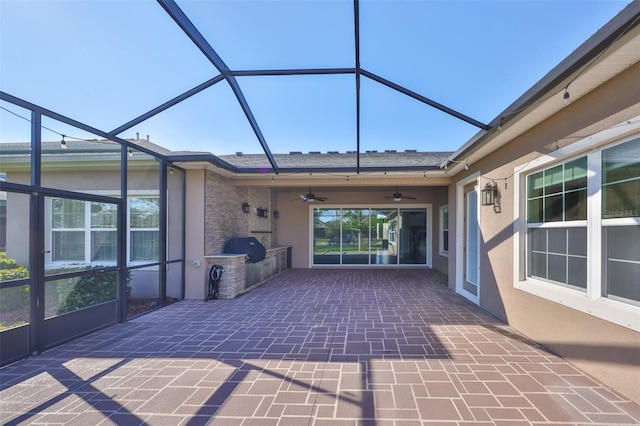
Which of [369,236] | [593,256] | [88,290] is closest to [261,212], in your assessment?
[369,236]

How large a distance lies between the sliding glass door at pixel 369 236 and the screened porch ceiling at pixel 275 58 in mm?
5718

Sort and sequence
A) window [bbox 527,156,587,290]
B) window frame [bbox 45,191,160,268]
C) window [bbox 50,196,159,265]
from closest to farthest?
window [bbox 527,156,587,290], window frame [bbox 45,191,160,268], window [bbox 50,196,159,265]

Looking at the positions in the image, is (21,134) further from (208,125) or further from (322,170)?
(322,170)

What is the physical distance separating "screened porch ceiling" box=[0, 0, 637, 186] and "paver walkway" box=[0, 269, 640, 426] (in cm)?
276

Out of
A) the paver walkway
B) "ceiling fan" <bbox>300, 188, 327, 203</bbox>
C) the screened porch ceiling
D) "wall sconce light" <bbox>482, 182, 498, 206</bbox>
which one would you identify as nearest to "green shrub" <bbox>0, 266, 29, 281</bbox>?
the paver walkway

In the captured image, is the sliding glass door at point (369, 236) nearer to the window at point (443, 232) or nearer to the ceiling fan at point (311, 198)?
the ceiling fan at point (311, 198)

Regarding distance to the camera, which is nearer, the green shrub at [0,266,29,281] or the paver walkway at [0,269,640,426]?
the paver walkway at [0,269,640,426]

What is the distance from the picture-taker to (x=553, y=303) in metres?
3.30

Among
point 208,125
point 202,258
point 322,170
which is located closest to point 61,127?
A: point 208,125

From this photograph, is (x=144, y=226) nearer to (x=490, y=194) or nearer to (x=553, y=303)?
(x=490, y=194)

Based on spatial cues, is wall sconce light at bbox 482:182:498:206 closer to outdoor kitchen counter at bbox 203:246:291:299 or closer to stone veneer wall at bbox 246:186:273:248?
outdoor kitchen counter at bbox 203:246:291:299

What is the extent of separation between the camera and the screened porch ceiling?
3119 mm

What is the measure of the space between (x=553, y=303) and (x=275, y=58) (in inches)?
182

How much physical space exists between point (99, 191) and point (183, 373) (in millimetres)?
3693
